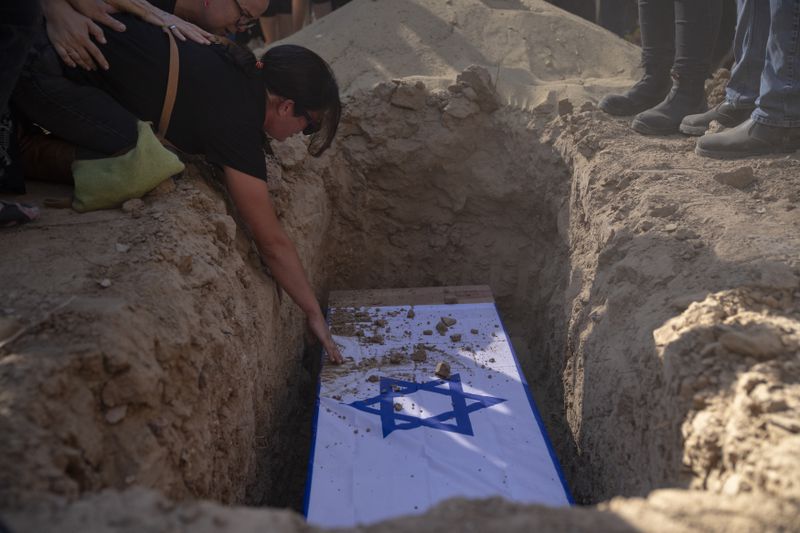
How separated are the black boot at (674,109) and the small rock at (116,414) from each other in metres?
3.02

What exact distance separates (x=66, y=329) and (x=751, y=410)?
72.4 inches

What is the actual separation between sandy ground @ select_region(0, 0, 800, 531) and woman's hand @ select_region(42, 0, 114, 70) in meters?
0.56

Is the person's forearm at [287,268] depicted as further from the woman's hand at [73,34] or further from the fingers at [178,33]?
the woman's hand at [73,34]

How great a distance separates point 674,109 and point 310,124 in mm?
2094

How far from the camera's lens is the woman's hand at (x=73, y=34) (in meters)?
2.49

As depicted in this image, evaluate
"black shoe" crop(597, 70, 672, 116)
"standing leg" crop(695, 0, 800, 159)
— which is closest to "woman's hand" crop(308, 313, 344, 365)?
"standing leg" crop(695, 0, 800, 159)

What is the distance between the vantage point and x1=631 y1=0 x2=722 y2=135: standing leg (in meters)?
3.48

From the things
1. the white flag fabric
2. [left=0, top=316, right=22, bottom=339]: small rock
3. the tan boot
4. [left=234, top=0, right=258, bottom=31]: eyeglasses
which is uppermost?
[left=234, top=0, right=258, bottom=31]: eyeglasses

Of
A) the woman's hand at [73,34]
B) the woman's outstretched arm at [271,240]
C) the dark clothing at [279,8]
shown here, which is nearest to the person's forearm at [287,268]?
the woman's outstretched arm at [271,240]

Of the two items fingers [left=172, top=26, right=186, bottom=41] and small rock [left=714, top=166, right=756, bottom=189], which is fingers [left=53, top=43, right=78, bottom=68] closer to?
fingers [left=172, top=26, right=186, bottom=41]

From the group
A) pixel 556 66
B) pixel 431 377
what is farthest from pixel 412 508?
pixel 556 66

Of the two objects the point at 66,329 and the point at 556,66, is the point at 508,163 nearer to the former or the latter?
the point at 556,66

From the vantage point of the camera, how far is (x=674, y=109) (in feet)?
12.1

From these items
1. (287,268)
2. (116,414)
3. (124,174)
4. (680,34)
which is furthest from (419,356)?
(680,34)
